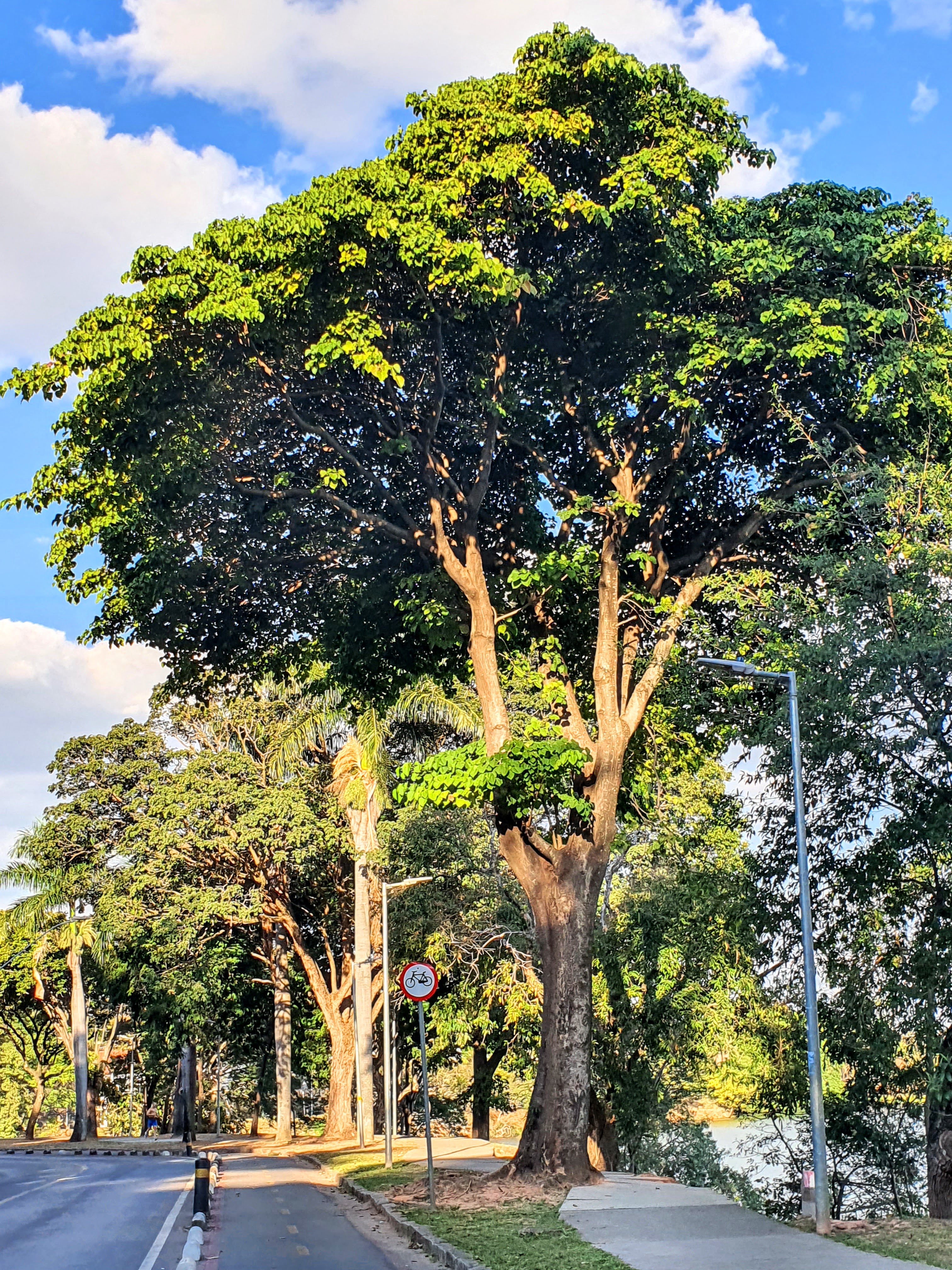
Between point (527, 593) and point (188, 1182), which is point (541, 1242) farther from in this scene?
point (188, 1182)

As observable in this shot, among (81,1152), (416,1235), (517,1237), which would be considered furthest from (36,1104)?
(517,1237)

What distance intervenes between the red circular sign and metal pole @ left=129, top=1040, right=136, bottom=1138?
168 feet

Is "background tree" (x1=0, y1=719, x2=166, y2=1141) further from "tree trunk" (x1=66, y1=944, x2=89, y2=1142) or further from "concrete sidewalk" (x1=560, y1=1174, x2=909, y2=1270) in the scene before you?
"concrete sidewalk" (x1=560, y1=1174, x2=909, y2=1270)

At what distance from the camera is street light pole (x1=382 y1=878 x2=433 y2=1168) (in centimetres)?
2386

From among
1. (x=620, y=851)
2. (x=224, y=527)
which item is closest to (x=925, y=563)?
(x=224, y=527)

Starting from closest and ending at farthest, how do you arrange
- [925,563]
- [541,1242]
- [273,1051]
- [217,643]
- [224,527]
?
[541,1242], [925,563], [224,527], [217,643], [273,1051]

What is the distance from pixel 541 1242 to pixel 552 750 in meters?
6.14

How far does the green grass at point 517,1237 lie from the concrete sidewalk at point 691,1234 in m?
0.21

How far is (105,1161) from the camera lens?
36.5m

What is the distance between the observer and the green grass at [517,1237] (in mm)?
10633

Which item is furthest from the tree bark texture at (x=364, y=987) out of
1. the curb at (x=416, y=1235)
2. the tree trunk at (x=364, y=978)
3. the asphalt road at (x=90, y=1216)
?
the curb at (x=416, y=1235)

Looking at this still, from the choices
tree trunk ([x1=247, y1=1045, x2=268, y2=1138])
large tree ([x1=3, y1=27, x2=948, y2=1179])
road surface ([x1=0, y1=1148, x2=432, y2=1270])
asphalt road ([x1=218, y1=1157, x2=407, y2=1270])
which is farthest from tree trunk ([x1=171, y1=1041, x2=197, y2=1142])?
large tree ([x1=3, y1=27, x2=948, y2=1179])

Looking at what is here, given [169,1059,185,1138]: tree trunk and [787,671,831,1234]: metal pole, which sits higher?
[787,671,831,1234]: metal pole

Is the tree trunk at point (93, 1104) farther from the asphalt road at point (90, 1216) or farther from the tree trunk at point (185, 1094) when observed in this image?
the asphalt road at point (90, 1216)
